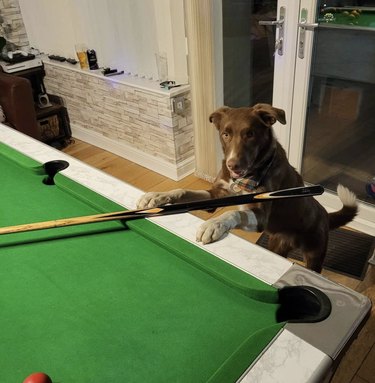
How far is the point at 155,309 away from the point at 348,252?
173 cm

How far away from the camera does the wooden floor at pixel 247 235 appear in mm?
1735

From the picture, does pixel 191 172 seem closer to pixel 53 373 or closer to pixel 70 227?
pixel 70 227

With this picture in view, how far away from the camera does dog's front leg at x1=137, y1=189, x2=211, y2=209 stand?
1.34m

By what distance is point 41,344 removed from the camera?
923 millimetres

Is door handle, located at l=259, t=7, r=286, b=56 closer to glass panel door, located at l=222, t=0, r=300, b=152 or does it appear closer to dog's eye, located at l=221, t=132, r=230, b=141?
glass panel door, located at l=222, t=0, r=300, b=152

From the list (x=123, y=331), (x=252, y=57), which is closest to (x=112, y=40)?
(x=252, y=57)

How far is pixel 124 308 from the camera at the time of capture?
1006mm

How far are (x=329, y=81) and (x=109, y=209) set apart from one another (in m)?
2.12

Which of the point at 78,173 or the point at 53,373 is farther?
the point at 78,173

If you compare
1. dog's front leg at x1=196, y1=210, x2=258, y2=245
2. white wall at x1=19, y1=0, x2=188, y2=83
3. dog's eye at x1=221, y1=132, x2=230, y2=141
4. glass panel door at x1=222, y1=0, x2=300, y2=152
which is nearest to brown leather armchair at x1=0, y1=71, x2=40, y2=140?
white wall at x1=19, y1=0, x2=188, y2=83

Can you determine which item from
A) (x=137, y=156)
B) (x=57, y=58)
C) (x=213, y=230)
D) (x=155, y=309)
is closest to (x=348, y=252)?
(x=213, y=230)

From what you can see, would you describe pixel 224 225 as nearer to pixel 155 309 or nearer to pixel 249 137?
pixel 155 309

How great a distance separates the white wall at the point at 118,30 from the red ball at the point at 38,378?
99.3 inches

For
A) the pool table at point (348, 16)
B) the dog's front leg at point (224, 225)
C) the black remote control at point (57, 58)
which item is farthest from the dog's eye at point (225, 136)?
the black remote control at point (57, 58)
